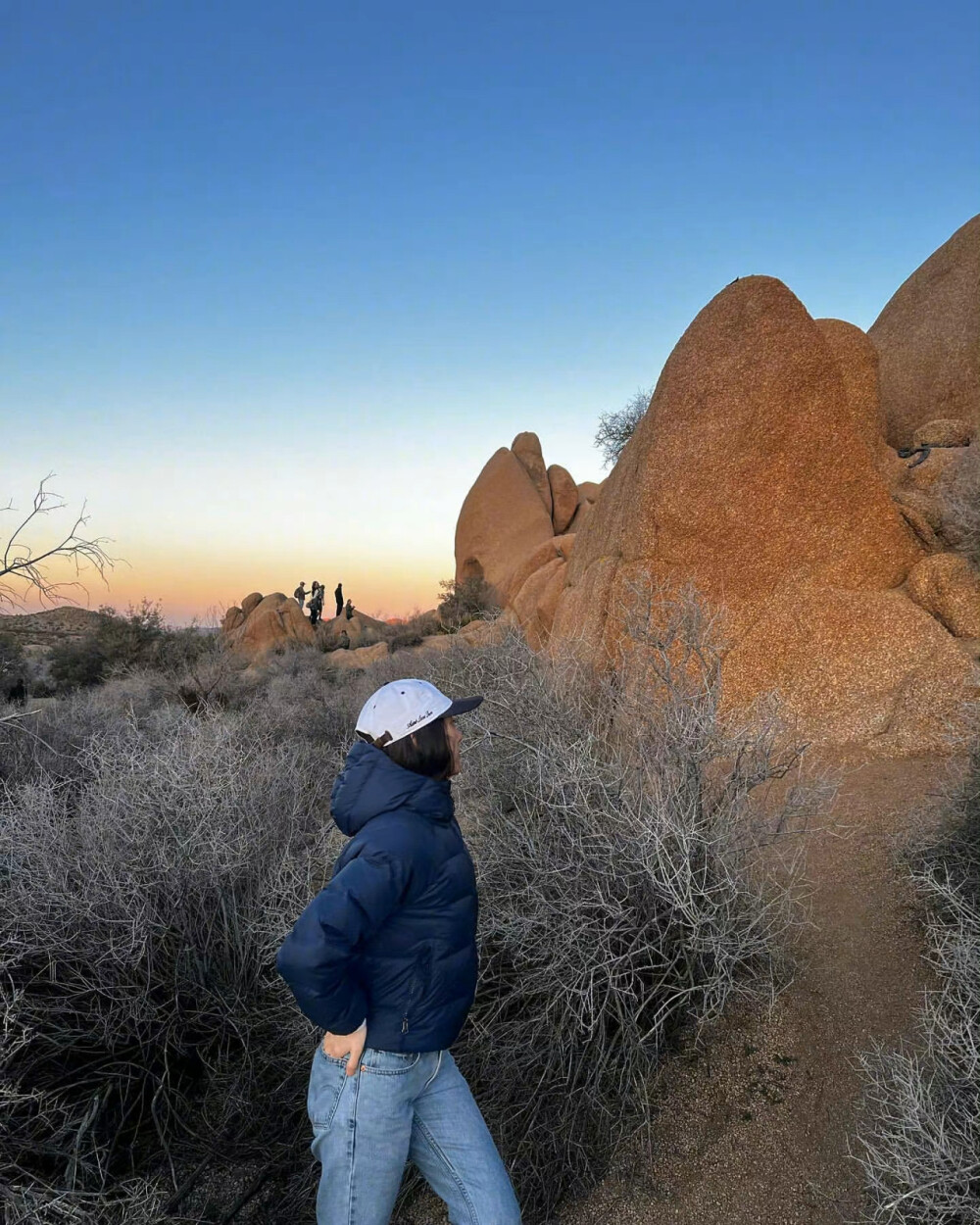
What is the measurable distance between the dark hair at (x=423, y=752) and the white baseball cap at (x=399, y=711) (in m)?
0.02

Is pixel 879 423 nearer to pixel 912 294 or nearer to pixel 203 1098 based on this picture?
pixel 912 294

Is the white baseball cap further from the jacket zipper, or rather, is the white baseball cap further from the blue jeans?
the blue jeans

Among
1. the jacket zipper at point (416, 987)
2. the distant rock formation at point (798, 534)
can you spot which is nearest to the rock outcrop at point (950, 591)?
the distant rock formation at point (798, 534)

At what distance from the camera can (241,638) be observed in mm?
25953

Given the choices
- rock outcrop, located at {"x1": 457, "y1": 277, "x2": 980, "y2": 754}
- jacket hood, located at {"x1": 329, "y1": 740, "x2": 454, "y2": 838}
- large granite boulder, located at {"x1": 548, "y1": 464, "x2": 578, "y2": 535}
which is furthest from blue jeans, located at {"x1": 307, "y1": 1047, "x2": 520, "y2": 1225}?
large granite boulder, located at {"x1": 548, "y1": 464, "x2": 578, "y2": 535}

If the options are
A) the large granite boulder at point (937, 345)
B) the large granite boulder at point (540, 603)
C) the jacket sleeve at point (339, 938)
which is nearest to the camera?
the jacket sleeve at point (339, 938)

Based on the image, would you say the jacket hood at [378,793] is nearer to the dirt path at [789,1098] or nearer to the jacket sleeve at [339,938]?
the jacket sleeve at [339,938]

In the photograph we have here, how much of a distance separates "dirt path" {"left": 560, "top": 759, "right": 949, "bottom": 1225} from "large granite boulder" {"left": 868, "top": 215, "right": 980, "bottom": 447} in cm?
730

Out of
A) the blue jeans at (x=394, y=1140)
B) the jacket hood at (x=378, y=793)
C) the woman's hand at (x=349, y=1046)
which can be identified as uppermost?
the jacket hood at (x=378, y=793)

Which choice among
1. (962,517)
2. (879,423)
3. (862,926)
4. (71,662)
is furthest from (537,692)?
(71,662)

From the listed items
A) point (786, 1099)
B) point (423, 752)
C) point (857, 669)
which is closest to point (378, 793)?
point (423, 752)

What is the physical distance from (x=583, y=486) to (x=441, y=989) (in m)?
26.9

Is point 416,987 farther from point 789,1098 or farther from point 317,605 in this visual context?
point 317,605

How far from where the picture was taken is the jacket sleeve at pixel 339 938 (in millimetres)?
1666
